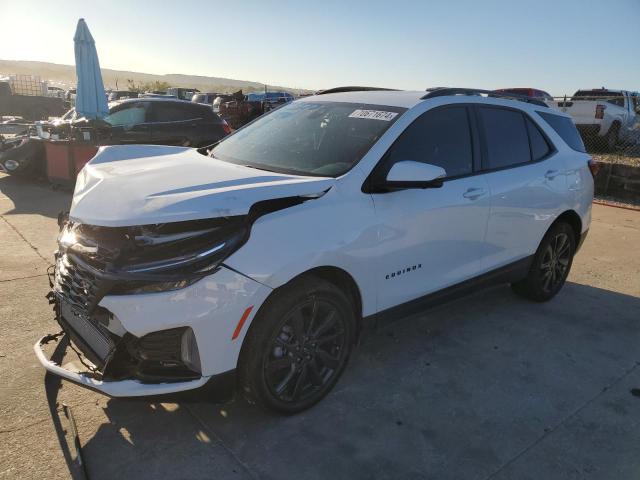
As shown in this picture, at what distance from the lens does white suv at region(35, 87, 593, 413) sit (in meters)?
2.36

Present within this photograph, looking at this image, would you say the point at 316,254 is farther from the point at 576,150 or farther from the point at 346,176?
the point at 576,150

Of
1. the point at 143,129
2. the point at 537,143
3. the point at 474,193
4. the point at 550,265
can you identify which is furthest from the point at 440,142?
the point at 143,129

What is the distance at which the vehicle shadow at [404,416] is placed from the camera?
2539 mm

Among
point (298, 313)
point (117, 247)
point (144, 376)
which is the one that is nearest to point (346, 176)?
point (298, 313)

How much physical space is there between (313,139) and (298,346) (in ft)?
4.58

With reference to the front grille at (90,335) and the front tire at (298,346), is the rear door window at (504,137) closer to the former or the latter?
the front tire at (298,346)

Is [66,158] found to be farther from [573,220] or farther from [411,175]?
[573,220]

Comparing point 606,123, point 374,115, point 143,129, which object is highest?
point 606,123

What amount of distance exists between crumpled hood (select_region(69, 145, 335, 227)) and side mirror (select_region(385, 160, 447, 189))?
0.36 metres

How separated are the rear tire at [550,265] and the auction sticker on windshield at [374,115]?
6.80 ft

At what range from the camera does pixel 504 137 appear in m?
4.06

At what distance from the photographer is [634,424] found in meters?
3.00

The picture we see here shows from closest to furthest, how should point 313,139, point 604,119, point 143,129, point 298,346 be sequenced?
point 298,346, point 313,139, point 143,129, point 604,119

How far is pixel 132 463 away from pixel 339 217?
1.61m
